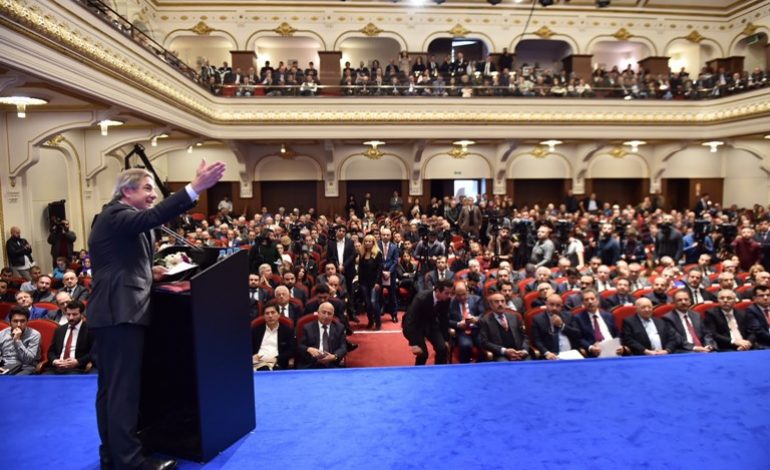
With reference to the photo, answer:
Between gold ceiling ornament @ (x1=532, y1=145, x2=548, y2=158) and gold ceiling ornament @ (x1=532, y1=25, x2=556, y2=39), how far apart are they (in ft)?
12.3

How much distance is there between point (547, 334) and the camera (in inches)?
176

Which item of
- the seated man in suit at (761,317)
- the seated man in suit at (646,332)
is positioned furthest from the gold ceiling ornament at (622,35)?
the seated man in suit at (646,332)

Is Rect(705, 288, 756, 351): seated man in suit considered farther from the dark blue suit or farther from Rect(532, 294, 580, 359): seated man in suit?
the dark blue suit

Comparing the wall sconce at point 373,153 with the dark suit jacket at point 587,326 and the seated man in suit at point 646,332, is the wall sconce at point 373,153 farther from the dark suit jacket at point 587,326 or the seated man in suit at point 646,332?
the seated man in suit at point 646,332

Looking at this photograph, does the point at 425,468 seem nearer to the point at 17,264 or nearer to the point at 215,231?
the point at 17,264

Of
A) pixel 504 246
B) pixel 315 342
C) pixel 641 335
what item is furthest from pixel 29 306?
pixel 504 246

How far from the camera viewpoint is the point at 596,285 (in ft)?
20.8

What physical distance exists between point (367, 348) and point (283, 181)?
1200 cm

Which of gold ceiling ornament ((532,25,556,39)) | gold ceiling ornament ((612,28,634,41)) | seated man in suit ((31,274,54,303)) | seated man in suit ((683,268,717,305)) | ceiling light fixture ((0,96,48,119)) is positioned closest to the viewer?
seated man in suit ((683,268,717,305))

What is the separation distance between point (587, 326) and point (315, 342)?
Answer: 8.75 feet

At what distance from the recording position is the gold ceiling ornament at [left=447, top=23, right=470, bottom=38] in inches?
624

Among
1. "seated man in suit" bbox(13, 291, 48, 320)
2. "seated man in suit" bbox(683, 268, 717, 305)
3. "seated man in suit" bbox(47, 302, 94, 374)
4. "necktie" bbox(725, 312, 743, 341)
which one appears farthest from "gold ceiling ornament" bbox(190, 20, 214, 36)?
"necktie" bbox(725, 312, 743, 341)

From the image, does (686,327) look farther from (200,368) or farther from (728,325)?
(200,368)

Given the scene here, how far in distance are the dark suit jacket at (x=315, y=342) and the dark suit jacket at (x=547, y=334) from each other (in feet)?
6.06
